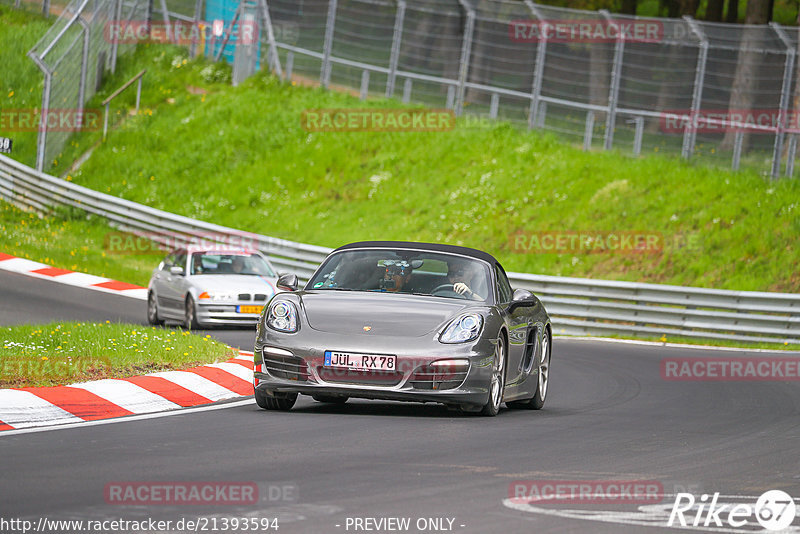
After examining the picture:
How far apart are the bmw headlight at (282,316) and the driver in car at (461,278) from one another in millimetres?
1425

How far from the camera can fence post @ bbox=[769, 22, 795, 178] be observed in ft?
89.7

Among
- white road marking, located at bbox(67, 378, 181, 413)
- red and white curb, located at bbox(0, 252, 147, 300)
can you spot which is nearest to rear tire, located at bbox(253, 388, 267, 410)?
white road marking, located at bbox(67, 378, 181, 413)

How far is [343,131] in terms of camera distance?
3625cm

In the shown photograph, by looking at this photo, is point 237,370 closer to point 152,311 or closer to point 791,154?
point 152,311

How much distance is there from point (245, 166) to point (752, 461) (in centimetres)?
2849

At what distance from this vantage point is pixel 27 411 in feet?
30.3

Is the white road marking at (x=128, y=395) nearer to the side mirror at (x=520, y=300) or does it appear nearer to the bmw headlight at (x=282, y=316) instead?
the bmw headlight at (x=282, y=316)

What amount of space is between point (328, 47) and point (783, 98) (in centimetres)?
1377

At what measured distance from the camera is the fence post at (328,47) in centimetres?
3591

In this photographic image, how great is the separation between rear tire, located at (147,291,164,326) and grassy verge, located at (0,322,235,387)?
6.50 m

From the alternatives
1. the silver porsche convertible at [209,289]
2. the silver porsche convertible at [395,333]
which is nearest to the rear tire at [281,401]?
the silver porsche convertible at [395,333]

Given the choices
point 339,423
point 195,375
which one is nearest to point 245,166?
point 195,375

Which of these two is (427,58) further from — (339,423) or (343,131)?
(339,423)

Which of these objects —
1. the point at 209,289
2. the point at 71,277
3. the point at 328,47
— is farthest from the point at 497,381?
the point at 328,47
